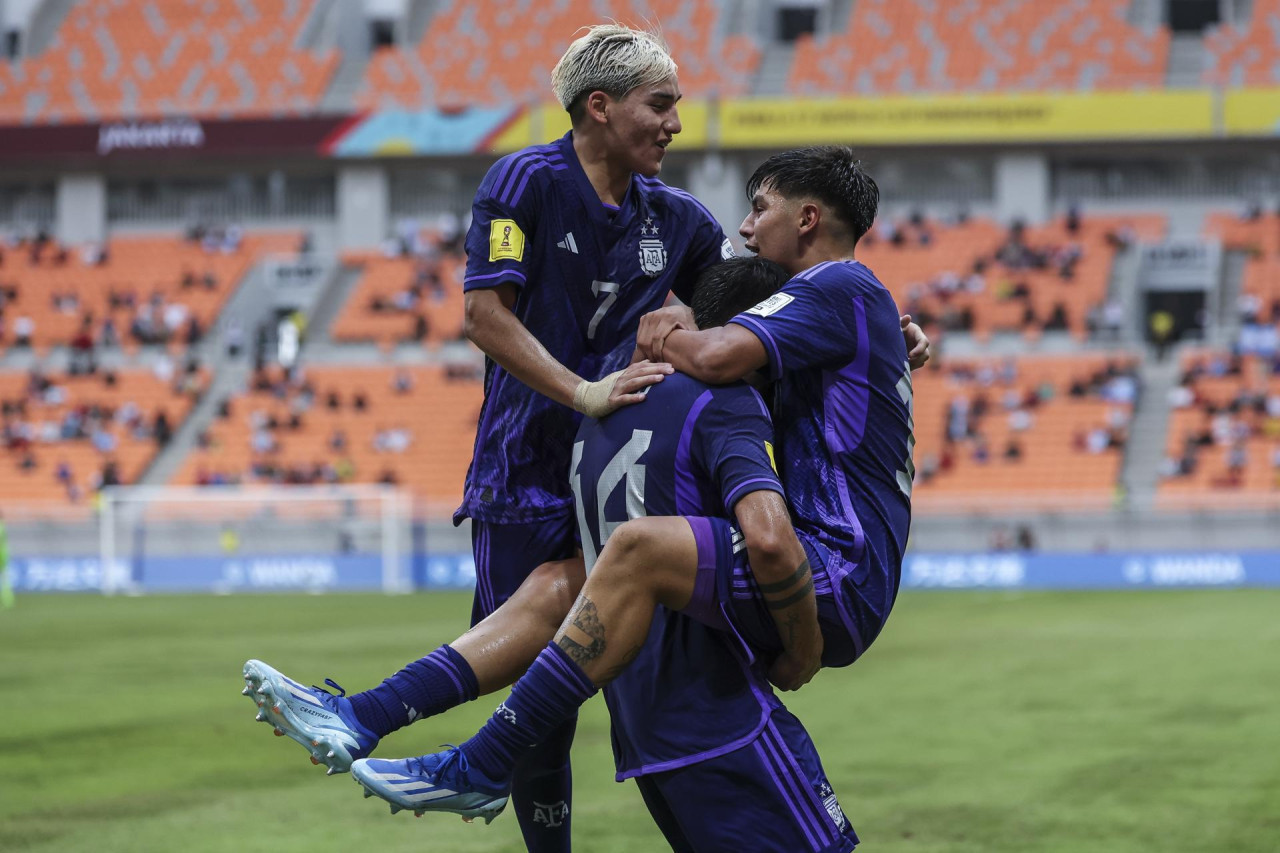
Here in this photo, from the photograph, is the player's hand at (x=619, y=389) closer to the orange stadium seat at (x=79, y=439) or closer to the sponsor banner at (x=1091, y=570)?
the sponsor banner at (x=1091, y=570)

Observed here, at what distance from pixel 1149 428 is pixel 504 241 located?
26.7 meters

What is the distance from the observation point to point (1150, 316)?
35531mm

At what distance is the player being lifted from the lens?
4500 millimetres

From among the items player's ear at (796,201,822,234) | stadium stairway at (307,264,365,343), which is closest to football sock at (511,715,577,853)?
player's ear at (796,201,822,234)

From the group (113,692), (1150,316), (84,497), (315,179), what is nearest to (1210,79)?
(1150,316)

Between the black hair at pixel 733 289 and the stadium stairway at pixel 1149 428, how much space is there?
2322 cm

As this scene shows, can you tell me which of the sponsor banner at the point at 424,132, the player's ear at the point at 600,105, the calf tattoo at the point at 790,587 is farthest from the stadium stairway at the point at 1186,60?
the calf tattoo at the point at 790,587

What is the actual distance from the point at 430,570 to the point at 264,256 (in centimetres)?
1458

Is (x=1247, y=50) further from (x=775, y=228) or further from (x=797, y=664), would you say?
(x=797, y=664)

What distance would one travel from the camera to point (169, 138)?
39062 mm

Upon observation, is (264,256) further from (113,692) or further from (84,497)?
(113,692)

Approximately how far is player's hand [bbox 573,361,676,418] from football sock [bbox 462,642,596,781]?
1.95ft

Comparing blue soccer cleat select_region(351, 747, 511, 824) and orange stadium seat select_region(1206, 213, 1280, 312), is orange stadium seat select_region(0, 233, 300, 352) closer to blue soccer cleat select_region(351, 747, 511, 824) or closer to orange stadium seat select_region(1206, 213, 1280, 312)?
orange stadium seat select_region(1206, 213, 1280, 312)

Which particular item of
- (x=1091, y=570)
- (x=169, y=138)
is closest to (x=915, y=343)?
(x=1091, y=570)
